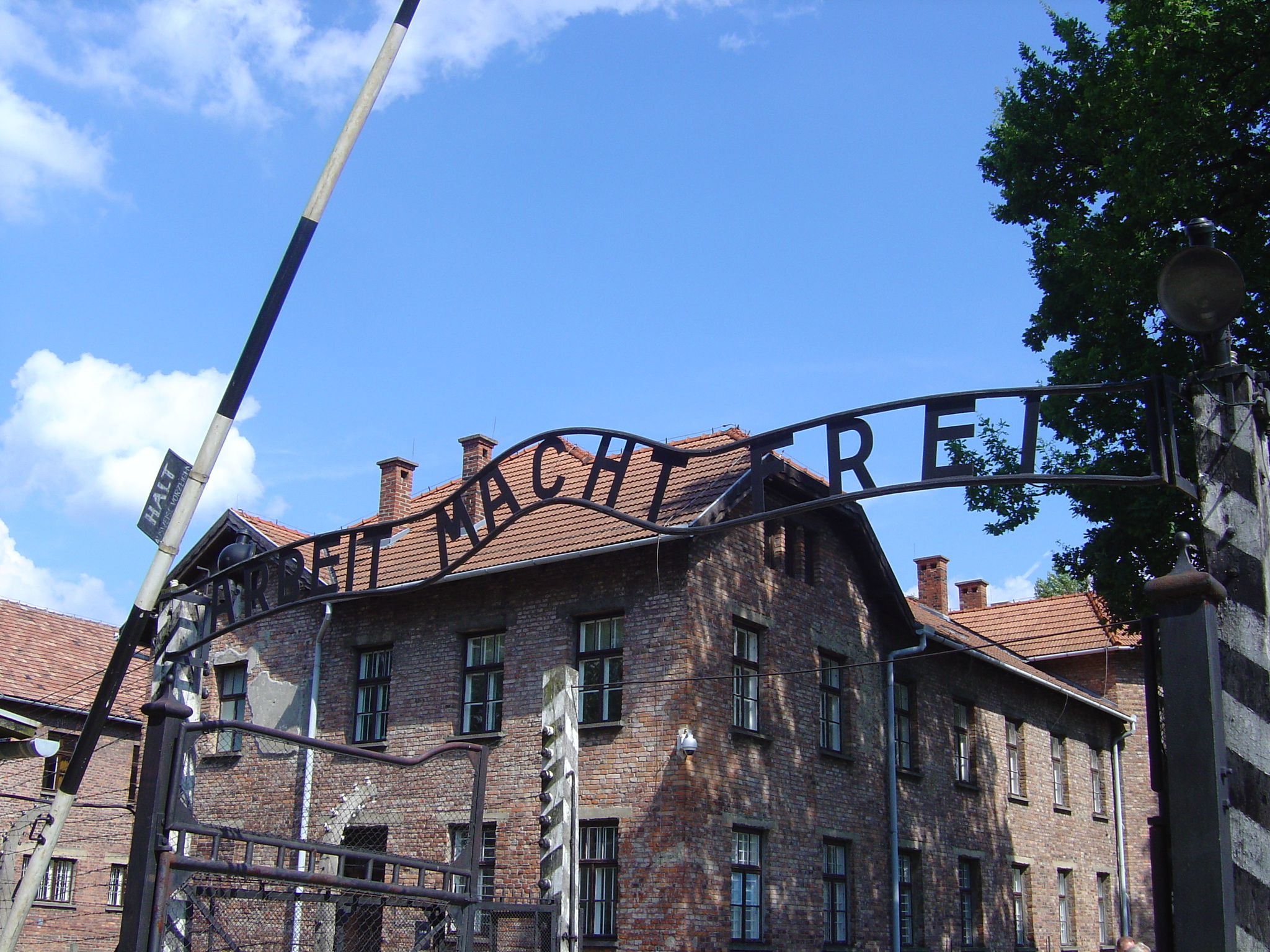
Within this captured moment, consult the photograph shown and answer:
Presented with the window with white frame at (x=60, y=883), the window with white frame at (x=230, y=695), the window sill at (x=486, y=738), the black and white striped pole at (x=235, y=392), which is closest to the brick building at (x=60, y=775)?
the window with white frame at (x=60, y=883)

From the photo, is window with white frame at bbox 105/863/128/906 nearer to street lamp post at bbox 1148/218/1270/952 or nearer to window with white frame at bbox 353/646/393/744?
window with white frame at bbox 353/646/393/744

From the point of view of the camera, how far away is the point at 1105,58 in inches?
651

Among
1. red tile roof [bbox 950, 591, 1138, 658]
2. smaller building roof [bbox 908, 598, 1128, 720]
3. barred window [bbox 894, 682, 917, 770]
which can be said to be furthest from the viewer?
red tile roof [bbox 950, 591, 1138, 658]

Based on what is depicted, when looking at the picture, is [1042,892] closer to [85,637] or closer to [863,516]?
[863,516]

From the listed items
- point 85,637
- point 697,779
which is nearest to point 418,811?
point 697,779

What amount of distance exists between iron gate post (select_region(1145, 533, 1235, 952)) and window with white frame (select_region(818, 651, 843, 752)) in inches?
613

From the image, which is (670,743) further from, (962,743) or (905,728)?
(962,743)

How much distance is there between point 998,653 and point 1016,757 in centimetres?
227

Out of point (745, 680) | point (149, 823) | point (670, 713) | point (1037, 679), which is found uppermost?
point (1037, 679)

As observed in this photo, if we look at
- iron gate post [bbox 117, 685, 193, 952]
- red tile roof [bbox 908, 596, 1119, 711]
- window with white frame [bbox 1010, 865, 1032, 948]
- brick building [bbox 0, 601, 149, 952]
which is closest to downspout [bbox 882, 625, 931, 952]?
red tile roof [bbox 908, 596, 1119, 711]

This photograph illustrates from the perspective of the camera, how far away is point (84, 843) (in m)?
27.5

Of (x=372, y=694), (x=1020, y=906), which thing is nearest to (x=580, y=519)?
(x=372, y=694)

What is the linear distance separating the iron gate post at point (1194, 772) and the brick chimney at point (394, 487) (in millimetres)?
18850

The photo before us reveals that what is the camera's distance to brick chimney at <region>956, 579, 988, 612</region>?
36469mm
